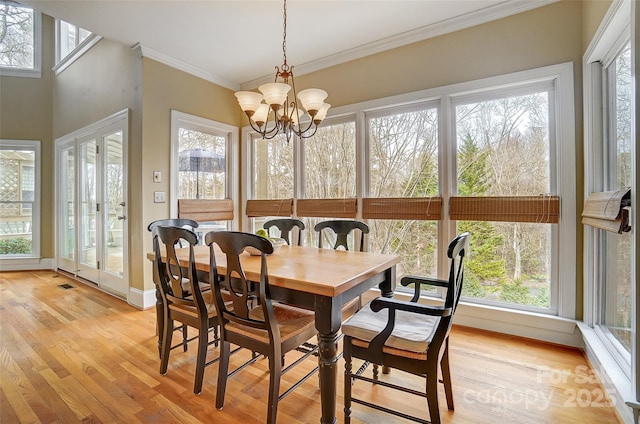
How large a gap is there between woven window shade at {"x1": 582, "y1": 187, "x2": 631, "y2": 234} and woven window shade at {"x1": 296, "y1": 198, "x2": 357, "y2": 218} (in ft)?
6.35

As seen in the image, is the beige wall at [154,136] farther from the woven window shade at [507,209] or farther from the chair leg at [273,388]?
the woven window shade at [507,209]

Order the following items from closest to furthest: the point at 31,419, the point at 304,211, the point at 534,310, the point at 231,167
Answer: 1. the point at 31,419
2. the point at 534,310
3. the point at 304,211
4. the point at 231,167

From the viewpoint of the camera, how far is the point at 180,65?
3555 mm

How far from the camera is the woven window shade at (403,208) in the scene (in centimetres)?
283

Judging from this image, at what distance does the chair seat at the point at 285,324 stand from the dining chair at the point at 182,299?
254mm

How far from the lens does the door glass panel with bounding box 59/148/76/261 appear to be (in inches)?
183

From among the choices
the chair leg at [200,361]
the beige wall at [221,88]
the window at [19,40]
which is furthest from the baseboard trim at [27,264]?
the chair leg at [200,361]

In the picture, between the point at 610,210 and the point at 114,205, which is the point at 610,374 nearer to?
the point at 610,210

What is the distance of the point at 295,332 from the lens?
158 centimetres

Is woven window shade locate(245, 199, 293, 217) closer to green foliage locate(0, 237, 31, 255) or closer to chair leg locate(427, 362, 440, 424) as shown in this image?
chair leg locate(427, 362, 440, 424)

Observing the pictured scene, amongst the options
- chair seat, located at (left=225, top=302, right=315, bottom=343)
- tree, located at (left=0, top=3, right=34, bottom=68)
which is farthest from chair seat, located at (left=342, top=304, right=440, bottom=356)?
tree, located at (left=0, top=3, right=34, bottom=68)

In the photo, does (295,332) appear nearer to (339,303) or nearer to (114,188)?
(339,303)

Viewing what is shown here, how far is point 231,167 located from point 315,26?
7.04 ft

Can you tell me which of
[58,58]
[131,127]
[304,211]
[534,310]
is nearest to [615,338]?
[534,310]
